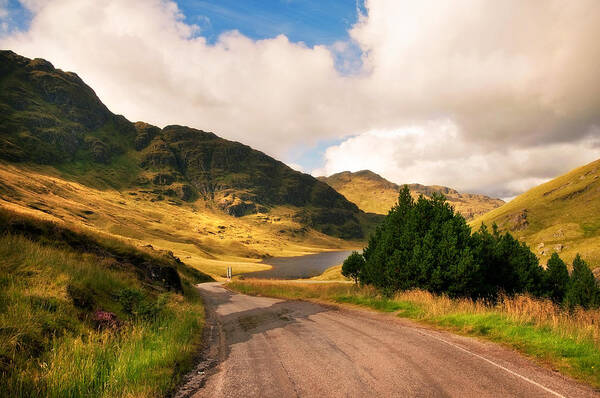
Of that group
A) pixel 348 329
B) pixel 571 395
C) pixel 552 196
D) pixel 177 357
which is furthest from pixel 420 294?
pixel 552 196

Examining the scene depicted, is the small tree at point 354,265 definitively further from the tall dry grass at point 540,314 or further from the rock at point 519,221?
the rock at point 519,221

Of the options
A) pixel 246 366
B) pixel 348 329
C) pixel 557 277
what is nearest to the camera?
pixel 246 366

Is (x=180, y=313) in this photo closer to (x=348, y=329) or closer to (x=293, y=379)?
(x=348, y=329)

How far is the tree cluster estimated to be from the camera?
21.7 m

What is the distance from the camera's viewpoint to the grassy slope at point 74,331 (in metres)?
6.19

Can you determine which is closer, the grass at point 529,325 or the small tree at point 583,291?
the grass at point 529,325

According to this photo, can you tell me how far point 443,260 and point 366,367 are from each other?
16149 mm

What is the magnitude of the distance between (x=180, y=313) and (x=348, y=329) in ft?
26.9

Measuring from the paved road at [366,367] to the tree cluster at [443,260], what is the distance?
32.7ft

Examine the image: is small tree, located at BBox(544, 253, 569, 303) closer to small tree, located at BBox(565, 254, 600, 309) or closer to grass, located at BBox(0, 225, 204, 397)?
small tree, located at BBox(565, 254, 600, 309)

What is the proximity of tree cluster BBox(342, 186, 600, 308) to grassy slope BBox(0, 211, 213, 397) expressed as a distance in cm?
1571

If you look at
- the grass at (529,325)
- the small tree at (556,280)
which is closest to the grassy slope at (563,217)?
the small tree at (556,280)

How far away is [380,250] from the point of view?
92.7 ft

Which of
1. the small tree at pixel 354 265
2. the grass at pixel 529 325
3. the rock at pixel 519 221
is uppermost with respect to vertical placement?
the rock at pixel 519 221
